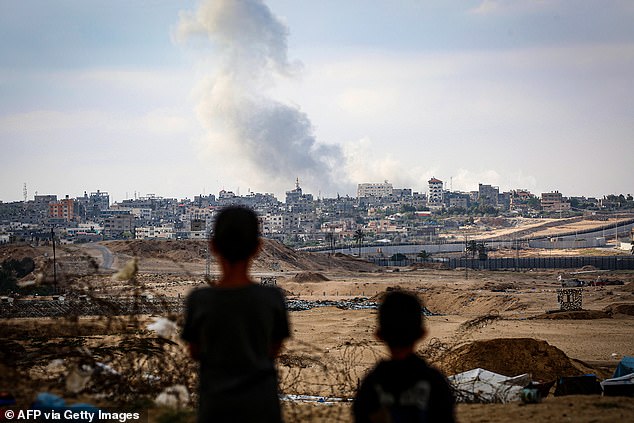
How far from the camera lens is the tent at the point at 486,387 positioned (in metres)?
10.3

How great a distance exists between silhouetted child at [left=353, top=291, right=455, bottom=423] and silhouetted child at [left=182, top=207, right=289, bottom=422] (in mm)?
431

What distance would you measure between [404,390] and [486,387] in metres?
8.64

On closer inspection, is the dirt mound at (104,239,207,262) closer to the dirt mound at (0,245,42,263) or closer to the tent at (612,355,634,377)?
the dirt mound at (0,245,42,263)

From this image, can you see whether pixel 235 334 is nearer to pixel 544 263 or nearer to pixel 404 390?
pixel 404 390

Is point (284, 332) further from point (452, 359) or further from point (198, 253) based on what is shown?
point (198, 253)

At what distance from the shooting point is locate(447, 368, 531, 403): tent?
10.3 meters

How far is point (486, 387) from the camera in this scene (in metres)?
11.7

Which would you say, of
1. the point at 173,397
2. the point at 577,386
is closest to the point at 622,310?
the point at 577,386

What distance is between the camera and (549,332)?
3027 centimetres

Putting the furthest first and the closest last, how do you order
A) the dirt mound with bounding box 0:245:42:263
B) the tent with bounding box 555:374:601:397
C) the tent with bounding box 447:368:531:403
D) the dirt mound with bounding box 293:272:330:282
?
1. the dirt mound with bounding box 293:272:330:282
2. the dirt mound with bounding box 0:245:42:263
3. the tent with bounding box 555:374:601:397
4. the tent with bounding box 447:368:531:403

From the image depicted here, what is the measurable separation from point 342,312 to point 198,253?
56497mm

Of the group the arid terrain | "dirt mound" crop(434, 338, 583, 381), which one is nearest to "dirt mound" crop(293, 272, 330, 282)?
the arid terrain

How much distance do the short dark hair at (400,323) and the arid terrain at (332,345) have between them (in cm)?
367

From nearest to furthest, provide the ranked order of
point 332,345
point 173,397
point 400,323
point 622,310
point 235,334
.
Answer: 1. point 235,334
2. point 400,323
3. point 173,397
4. point 332,345
5. point 622,310
